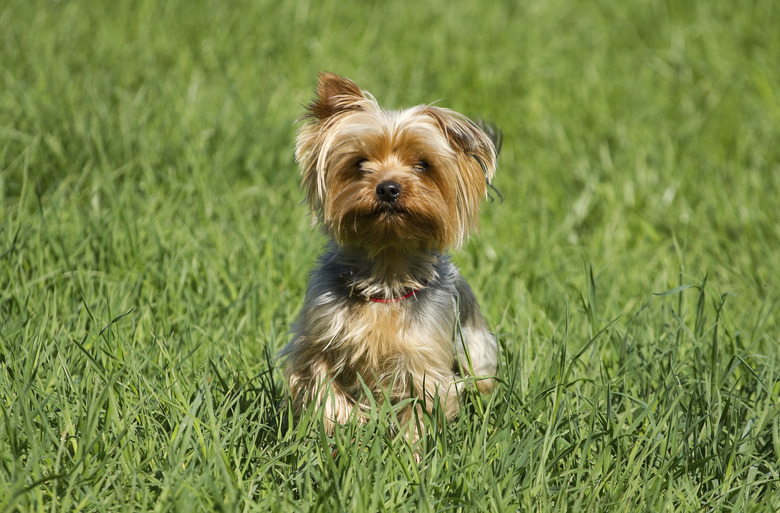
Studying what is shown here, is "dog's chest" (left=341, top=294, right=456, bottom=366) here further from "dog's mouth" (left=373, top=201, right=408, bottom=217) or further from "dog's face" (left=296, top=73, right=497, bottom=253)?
"dog's mouth" (left=373, top=201, right=408, bottom=217)

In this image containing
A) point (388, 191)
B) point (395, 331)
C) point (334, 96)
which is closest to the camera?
point (388, 191)

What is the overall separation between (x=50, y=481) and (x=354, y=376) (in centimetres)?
129

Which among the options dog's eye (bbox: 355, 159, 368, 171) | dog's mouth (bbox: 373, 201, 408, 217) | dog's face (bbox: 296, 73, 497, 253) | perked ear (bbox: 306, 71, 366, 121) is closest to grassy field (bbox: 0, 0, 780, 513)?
dog's face (bbox: 296, 73, 497, 253)

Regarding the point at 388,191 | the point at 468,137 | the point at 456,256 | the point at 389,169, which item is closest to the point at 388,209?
the point at 388,191

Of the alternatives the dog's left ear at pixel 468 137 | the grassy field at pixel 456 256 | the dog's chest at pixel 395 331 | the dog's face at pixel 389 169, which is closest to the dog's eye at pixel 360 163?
the dog's face at pixel 389 169

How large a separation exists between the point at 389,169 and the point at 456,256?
2179 millimetres

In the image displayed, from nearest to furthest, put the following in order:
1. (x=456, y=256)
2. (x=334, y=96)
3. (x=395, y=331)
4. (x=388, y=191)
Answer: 1. (x=388, y=191)
2. (x=395, y=331)
3. (x=334, y=96)
4. (x=456, y=256)

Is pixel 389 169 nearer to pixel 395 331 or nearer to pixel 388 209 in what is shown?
pixel 388 209

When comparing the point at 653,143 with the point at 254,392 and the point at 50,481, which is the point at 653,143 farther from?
the point at 50,481

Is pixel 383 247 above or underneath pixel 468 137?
underneath

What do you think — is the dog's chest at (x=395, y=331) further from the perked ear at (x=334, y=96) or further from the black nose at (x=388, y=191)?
the perked ear at (x=334, y=96)

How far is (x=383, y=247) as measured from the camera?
348cm

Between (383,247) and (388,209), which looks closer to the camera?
(388,209)

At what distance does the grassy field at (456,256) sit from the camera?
10.1 feet
